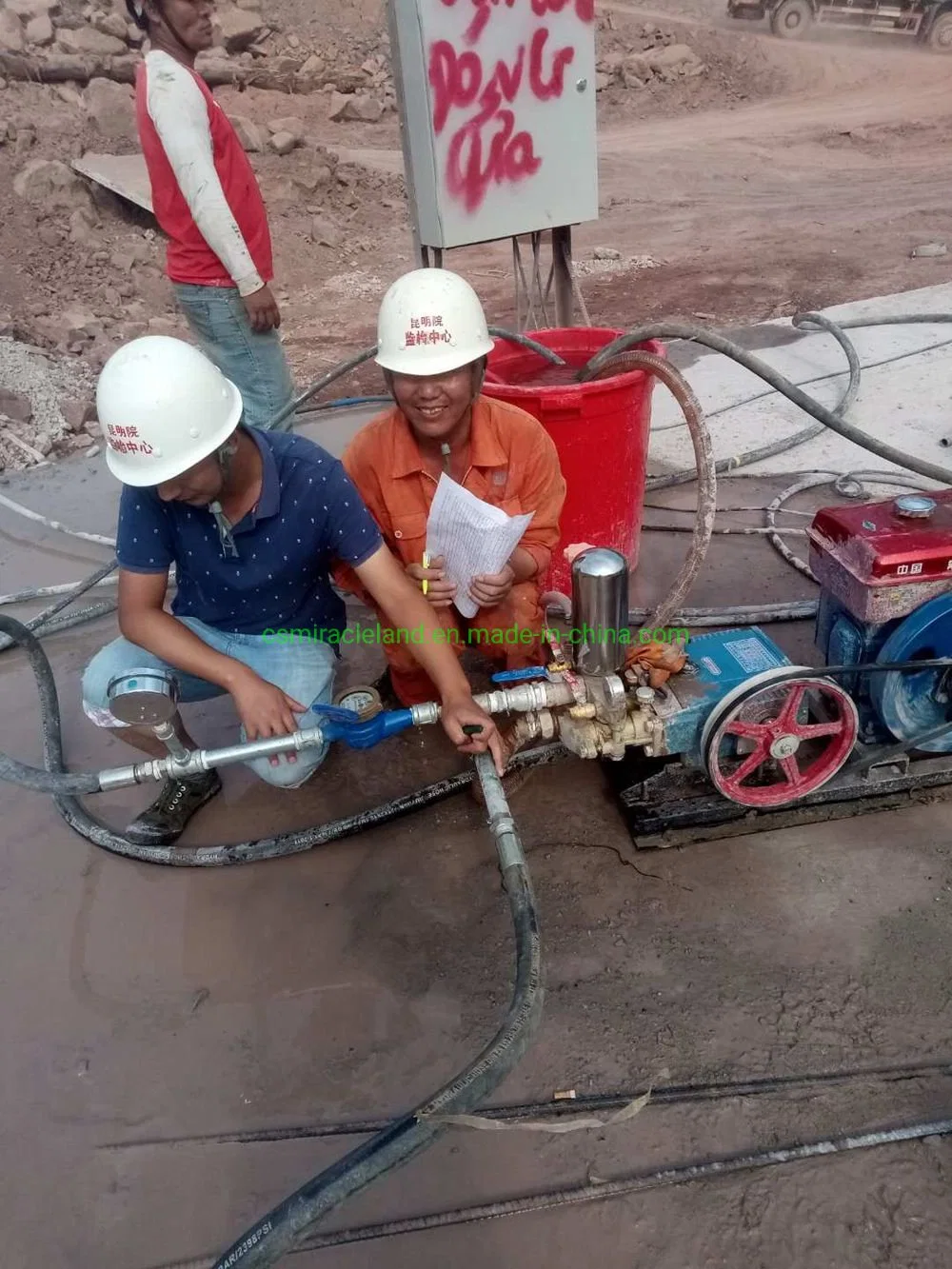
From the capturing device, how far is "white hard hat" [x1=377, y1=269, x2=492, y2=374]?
6.76 ft

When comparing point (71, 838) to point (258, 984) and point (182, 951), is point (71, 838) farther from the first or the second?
point (258, 984)

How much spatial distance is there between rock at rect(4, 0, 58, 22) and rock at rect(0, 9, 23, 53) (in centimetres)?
14

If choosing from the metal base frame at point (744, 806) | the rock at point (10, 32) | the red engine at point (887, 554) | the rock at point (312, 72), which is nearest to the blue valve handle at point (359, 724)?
the metal base frame at point (744, 806)

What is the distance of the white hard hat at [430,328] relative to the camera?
206 cm

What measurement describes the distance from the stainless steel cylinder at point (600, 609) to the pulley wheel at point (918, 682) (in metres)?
0.73

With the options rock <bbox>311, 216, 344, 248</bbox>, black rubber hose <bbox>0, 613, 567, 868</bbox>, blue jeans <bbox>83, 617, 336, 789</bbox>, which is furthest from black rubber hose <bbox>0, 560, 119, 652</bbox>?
rock <bbox>311, 216, 344, 248</bbox>

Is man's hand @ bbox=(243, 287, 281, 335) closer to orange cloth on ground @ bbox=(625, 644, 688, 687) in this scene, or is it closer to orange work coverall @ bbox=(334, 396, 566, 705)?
orange work coverall @ bbox=(334, 396, 566, 705)

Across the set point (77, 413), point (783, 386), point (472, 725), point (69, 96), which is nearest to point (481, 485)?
point (472, 725)

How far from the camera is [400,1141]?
3.34ft

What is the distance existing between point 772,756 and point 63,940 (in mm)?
1784

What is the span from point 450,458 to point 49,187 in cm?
793

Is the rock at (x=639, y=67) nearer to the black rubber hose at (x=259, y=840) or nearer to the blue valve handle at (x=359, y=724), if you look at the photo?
the black rubber hose at (x=259, y=840)

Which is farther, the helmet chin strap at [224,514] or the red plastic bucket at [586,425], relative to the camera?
the red plastic bucket at [586,425]

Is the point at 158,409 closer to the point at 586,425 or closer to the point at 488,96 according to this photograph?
the point at 586,425
